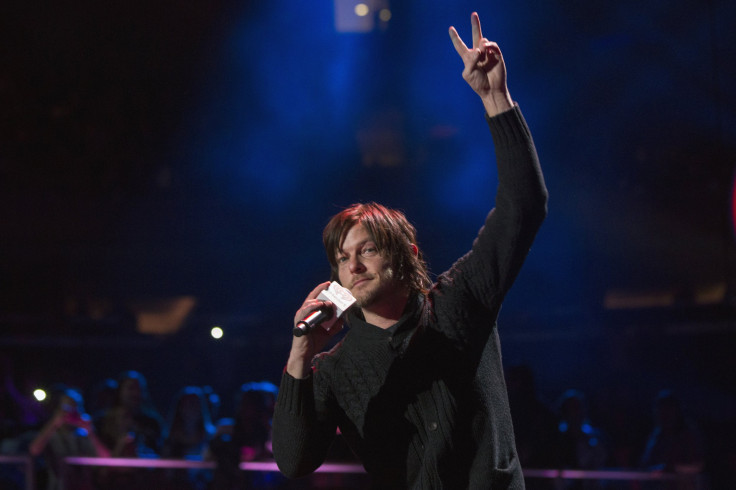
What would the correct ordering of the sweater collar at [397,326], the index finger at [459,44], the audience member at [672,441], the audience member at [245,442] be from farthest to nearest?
the audience member at [672,441]
the audience member at [245,442]
the sweater collar at [397,326]
the index finger at [459,44]

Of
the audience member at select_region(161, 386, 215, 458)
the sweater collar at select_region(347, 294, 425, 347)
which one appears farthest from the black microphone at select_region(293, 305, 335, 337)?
the audience member at select_region(161, 386, 215, 458)

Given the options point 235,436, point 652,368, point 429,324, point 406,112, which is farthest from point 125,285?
point 429,324

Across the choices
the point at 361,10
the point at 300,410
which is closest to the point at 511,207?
the point at 300,410


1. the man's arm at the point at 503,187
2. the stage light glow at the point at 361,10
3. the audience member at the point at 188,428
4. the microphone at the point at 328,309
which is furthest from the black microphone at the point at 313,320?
the stage light glow at the point at 361,10

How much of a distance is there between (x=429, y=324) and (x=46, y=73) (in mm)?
7844

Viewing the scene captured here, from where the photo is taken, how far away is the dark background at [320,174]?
7.20 metres

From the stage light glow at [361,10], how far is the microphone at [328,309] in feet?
19.7

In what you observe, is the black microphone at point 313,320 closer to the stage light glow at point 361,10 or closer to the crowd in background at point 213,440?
the crowd in background at point 213,440

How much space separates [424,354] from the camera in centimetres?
173

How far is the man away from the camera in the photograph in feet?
5.11

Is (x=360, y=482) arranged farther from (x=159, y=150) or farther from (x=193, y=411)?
Answer: (x=159, y=150)

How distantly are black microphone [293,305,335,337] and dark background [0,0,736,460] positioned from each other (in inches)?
226

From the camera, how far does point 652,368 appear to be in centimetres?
723

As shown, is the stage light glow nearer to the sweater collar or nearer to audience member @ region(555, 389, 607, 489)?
audience member @ region(555, 389, 607, 489)
